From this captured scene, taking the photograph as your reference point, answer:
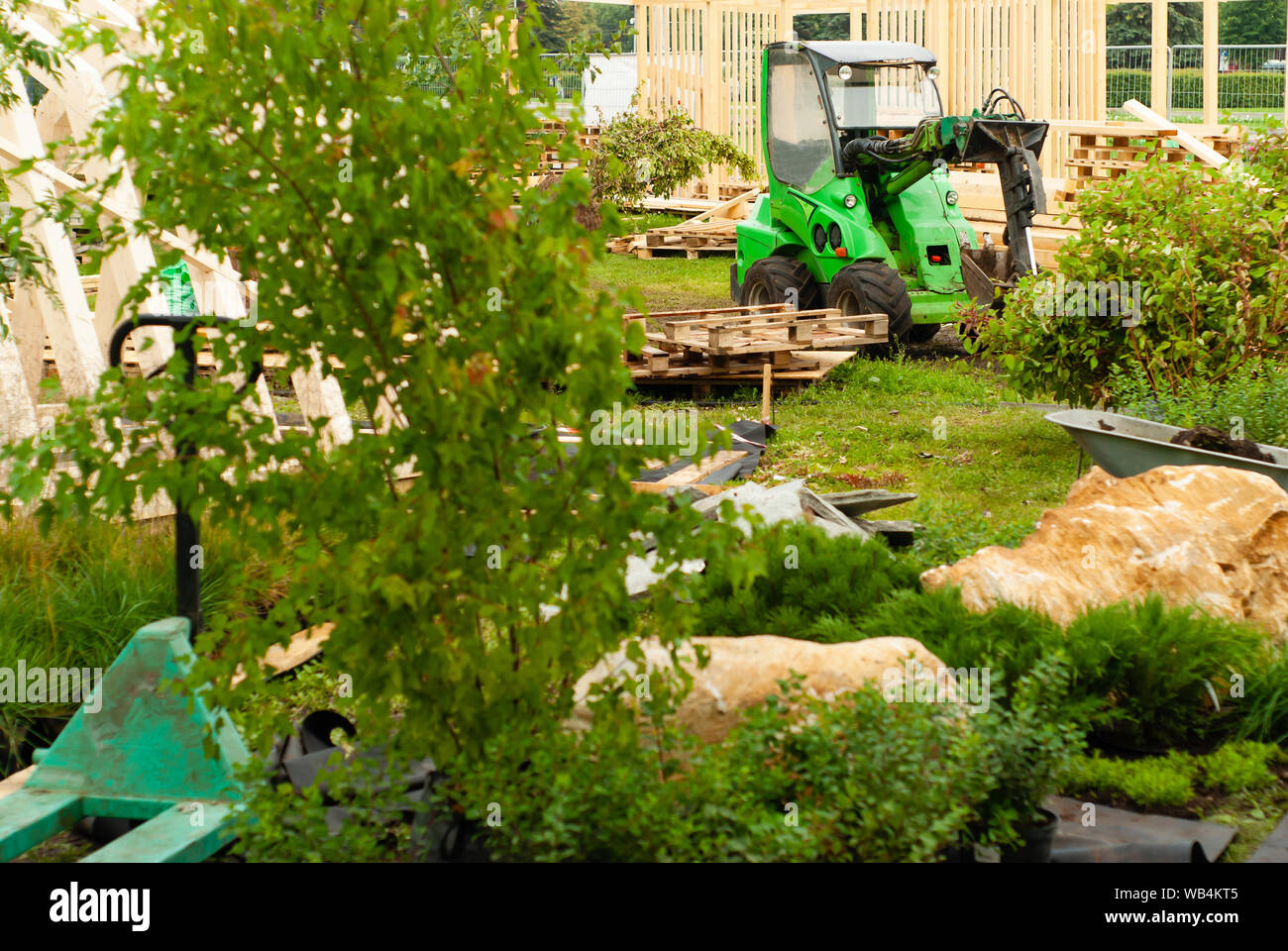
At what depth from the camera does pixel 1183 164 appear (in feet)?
25.1

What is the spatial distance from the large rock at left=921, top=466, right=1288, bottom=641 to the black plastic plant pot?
3.82 feet

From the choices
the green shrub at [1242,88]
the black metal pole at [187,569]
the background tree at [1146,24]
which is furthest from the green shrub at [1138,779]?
the background tree at [1146,24]

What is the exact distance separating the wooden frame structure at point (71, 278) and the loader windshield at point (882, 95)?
645 centimetres

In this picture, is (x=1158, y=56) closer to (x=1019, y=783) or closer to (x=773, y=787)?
(x=1019, y=783)

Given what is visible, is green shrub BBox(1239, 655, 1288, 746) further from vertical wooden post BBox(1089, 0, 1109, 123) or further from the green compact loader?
vertical wooden post BBox(1089, 0, 1109, 123)

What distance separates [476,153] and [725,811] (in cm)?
154

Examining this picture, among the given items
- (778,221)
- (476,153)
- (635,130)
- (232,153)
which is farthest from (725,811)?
(635,130)

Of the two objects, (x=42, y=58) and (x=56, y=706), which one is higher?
(x=42, y=58)

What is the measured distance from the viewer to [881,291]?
10.5m

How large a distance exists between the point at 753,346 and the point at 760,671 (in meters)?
6.04

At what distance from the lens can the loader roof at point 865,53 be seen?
11.6m

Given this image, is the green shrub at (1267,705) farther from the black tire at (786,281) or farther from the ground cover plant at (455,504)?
the black tire at (786,281)
